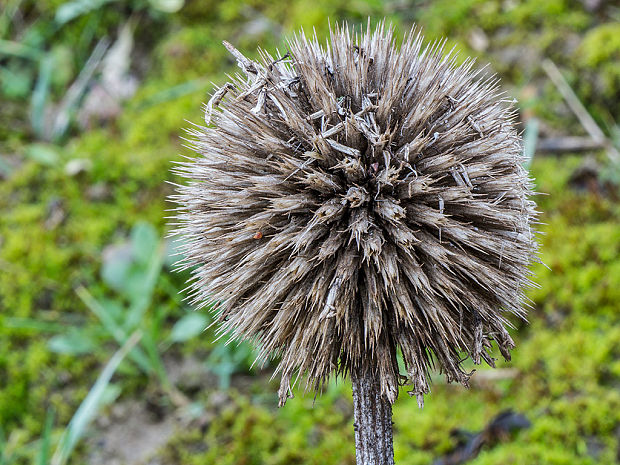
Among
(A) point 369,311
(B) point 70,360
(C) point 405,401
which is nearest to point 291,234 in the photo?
(A) point 369,311

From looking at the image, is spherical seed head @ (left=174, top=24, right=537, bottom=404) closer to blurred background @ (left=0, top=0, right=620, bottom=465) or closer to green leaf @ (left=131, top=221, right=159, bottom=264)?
blurred background @ (left=0, top=0, right=620, bottom=465)

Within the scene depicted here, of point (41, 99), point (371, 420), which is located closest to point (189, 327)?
point (371, 420)

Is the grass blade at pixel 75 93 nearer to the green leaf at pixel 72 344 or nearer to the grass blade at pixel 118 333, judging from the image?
the grass blade at pixel 118 333

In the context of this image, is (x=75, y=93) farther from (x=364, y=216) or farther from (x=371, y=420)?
(x=371, y=420)

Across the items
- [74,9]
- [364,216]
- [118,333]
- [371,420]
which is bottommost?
[371,420]

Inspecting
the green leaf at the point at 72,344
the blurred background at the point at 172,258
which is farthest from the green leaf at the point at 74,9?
the green leaf at the point at 72,344

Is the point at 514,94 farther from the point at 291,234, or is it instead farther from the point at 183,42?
the point at 291,234

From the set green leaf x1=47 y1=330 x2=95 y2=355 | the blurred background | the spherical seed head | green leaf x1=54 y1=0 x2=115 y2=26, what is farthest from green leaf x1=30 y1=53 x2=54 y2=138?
the spherical seed head
